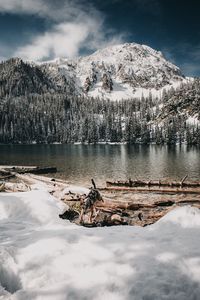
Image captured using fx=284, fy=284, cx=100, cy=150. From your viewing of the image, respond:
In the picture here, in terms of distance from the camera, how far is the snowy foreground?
5773mm

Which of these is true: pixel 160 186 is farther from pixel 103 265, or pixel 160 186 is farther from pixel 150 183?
pixel 103 265

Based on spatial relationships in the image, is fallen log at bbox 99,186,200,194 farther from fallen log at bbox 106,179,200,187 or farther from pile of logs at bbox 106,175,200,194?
fallen log at bbox 106,179,200,187

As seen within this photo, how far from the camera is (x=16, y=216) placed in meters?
14.9

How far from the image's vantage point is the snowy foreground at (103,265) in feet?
18.9

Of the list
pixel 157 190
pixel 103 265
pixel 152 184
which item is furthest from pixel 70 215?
pixel 152 184

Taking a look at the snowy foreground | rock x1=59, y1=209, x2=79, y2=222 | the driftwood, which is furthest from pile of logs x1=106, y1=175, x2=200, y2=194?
the snowy foreground

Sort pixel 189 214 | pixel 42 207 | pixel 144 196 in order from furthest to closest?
pixel 144 196
pixel 42 207
pixel 189 214

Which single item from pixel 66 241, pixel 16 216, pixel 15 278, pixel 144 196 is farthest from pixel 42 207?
pixel 144 196

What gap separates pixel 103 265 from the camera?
6605 mm

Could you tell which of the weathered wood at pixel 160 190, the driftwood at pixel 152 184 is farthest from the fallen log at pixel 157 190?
the driftwood at pixel 152 184

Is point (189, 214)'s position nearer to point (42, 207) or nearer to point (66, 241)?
point (66, 241)

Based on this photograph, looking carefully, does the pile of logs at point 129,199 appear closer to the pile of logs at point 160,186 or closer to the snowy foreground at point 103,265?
the pile of logs at point 160,186

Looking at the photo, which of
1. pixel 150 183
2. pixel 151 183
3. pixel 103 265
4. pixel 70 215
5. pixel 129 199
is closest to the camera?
pixel 103 265

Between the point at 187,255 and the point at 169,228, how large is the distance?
279 centimetres
